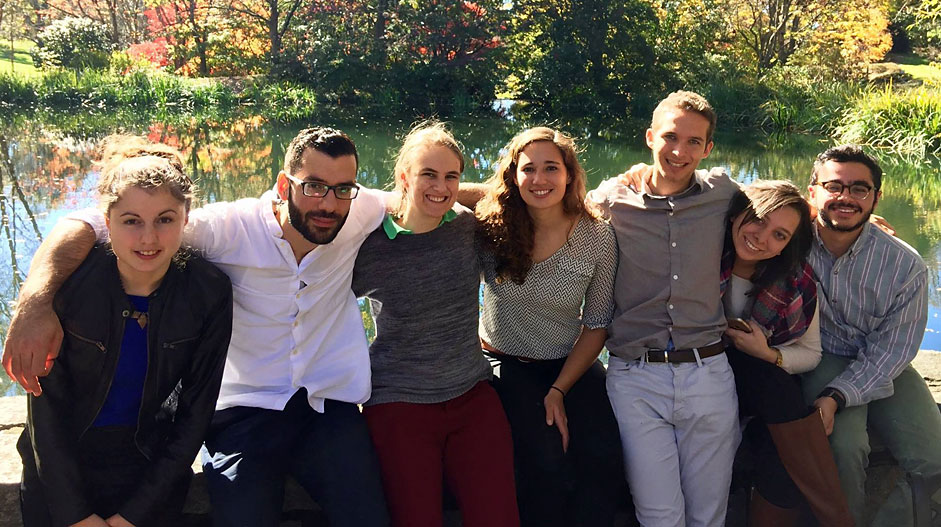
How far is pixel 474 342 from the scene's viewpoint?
2238 mm

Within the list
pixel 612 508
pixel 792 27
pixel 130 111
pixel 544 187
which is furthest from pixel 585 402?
pixel 792 27

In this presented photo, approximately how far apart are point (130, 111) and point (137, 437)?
15.5 meters

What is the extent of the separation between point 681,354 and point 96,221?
1603 mm

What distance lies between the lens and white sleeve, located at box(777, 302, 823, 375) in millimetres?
2277

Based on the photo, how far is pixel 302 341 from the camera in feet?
6.84

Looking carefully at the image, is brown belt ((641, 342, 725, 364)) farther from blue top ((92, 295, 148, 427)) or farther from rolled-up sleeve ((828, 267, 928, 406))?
blue top ((92, 295, 148, 427))

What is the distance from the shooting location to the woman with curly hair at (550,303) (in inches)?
84.9

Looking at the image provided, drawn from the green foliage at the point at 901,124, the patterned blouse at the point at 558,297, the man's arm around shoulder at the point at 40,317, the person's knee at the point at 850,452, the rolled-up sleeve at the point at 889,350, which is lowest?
the green foliage at the point at 901,124

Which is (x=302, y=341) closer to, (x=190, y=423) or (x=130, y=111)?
(x=190, y=423)

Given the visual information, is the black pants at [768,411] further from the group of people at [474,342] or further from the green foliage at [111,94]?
the green foliage at [111,94]

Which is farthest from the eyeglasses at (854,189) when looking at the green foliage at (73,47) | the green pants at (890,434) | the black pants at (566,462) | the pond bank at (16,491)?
the green foliage at (73,47)

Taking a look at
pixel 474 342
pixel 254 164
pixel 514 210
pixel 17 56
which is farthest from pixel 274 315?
pixel 17 56

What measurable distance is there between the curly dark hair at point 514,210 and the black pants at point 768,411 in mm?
645

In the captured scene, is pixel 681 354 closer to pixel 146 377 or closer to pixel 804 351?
pixel 804 351
